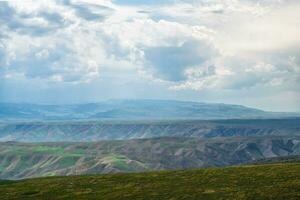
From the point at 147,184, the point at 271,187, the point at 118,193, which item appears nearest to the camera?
the point at 271,187

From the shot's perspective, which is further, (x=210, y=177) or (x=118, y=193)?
(x=210, y=177)

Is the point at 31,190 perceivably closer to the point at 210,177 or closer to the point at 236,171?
the point at 210,177

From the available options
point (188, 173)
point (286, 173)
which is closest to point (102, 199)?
point (188, 173)

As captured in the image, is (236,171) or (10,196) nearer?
(10,196)

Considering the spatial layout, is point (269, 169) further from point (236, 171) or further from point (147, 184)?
point (147, 184)

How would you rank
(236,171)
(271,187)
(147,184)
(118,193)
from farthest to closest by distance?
(236,171)
(147,184)
(118,193)
(271,187)

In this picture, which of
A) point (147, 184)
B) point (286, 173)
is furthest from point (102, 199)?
point (286, 173)
